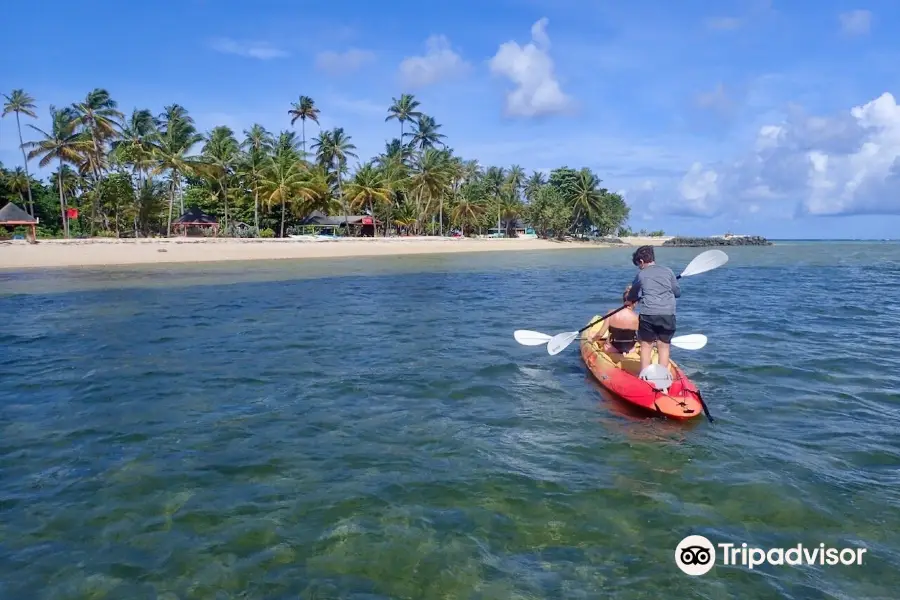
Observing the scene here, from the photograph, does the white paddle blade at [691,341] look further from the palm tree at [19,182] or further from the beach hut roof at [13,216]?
the palm tree at [19,182]

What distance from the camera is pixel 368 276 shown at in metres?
30.4

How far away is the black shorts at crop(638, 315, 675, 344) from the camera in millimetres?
7348

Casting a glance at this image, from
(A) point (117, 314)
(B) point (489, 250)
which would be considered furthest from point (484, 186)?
(A) point (117, 314)

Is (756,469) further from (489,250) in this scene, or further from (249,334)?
(489,250)

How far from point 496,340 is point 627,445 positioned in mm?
6413

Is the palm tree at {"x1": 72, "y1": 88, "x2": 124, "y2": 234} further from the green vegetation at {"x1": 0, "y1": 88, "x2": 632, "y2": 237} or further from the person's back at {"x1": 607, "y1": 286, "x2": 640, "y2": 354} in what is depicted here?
the person's back at {"x1": 607, "y1": 286, "x2": 640, "y2": 354}

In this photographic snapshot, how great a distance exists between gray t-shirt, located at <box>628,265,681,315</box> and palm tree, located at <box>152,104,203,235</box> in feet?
172

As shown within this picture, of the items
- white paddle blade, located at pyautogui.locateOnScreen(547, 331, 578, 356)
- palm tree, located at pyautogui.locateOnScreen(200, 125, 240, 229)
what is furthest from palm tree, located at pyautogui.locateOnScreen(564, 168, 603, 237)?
white paddle blade, located at pyautogui.locateOnScreen(547, 331, 578, 356)

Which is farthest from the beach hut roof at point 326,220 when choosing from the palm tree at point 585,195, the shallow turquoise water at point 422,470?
the shallow turquoise water at point 422,470

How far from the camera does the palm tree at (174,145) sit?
169 feet

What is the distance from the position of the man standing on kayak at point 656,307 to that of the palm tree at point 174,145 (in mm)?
52549

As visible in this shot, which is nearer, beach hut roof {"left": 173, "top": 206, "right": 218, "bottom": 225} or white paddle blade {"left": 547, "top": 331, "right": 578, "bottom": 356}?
white paddle blade {"left": 547, "top": 331, "right": 578, "bottom": 356}

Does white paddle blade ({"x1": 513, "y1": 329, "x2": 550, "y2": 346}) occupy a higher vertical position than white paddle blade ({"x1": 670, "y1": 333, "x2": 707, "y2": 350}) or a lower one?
lower

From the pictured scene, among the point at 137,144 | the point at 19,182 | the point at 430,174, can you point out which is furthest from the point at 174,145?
the point at 430,174
